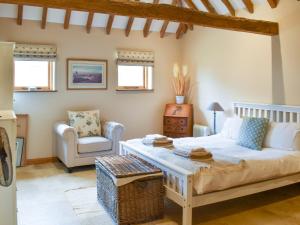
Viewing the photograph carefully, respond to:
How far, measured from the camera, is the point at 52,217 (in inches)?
134

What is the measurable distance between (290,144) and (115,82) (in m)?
3.48

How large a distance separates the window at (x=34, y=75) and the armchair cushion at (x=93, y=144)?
1290 mm

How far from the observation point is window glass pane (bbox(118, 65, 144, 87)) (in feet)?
21.2

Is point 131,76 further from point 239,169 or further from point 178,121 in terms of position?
point 239,169

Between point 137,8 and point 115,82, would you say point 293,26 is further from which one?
point 115,82

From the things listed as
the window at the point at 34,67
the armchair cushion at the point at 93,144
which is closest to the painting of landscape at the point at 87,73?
the window at the point at 34,67

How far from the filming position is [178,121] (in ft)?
21.2

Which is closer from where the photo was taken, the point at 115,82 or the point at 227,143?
the point at 227,143

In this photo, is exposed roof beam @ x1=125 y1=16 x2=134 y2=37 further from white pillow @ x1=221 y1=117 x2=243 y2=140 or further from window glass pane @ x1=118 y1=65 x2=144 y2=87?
white pillow @ x1=221 y1=117 x2=243 y2=140

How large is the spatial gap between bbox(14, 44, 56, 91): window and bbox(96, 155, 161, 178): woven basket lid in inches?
103

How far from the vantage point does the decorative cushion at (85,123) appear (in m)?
5.57

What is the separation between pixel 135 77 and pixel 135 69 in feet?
→ 0.55

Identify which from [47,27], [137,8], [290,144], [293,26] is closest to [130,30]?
[47,27]

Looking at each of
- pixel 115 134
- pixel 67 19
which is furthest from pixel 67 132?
pixel 67 19
